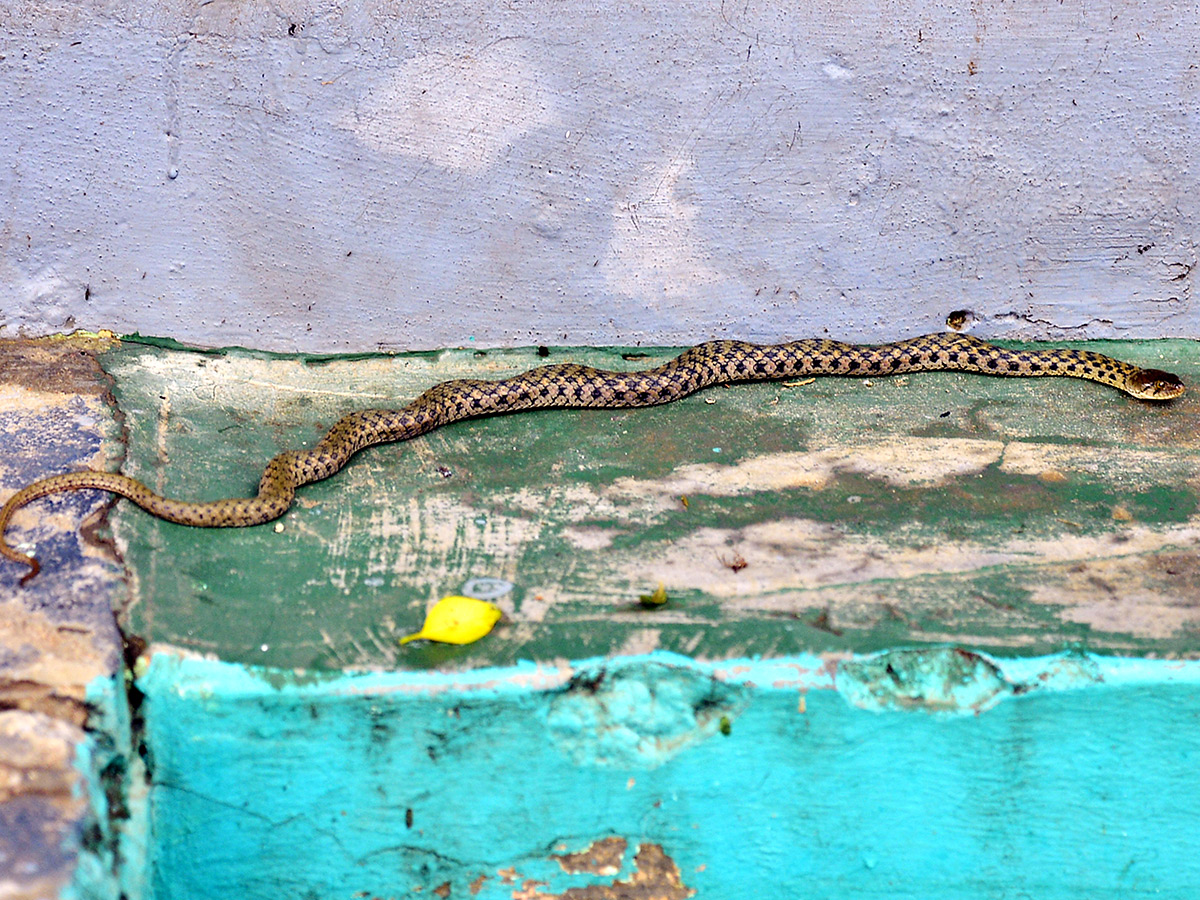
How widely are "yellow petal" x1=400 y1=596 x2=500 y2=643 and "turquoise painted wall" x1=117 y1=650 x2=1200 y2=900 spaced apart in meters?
0.12

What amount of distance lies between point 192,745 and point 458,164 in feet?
8.12

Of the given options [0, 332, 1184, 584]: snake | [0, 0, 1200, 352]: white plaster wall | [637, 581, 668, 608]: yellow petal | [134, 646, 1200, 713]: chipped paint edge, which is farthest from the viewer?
[0, 0, 1200, 352]: white plaster wall

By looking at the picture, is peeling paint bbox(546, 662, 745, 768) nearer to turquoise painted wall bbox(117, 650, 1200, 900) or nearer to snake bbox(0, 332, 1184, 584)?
turquoise painted wall bbox(117, 650, 1200, 900)

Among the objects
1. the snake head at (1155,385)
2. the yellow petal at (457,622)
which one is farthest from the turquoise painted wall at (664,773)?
the snake head at (1155,385)

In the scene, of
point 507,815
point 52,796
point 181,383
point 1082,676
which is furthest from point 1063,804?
point 181,383

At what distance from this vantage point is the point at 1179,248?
4406 mm

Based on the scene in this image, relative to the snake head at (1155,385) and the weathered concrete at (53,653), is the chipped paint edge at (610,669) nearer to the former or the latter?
the weathered concrete at (53,653)

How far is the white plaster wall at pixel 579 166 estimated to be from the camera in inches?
150

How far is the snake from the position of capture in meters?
3.19

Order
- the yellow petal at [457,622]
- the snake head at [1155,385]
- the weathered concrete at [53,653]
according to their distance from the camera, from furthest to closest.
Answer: the snake head at [1155,385]
the yellow petal at [457,622]
the weathered concrete at [53,653]

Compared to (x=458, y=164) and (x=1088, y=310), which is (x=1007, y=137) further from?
(x=458, y=164)

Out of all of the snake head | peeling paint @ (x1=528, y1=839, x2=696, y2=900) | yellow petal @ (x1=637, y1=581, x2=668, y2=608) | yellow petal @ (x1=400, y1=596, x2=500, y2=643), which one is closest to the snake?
the snake head

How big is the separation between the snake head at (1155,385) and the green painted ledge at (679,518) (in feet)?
0.20

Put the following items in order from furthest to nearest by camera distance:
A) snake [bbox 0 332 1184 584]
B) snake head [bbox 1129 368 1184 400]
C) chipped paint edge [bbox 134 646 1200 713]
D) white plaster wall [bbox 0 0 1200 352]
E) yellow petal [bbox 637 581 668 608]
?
snake head [bbox 1129 368 1184 400]
white plaster wall [bbox 0 0 1200 352]
snake [bbox 0 332 1184 584]
yellow petal [bbox 637 581 668 608]
chipped paint edge [bbox 134 646 1200 713]
